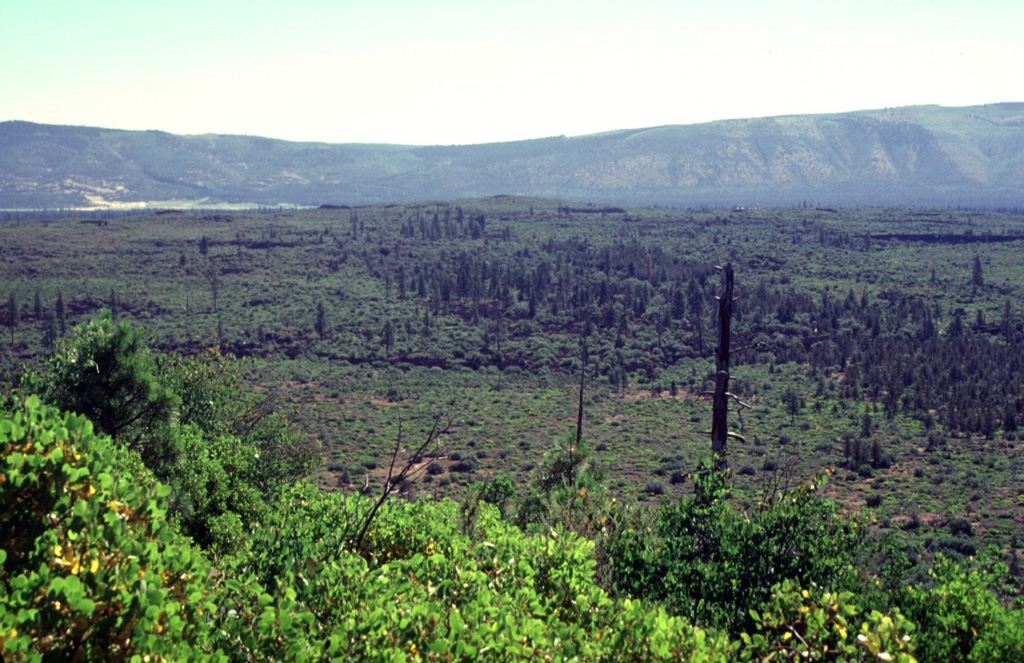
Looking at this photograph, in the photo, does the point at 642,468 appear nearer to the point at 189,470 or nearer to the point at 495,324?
the point at 189,470

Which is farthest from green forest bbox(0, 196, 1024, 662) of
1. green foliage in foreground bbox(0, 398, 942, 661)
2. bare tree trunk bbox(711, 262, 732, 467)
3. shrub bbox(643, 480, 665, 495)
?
bare tree trunk bbox(711, 262, 732, 467)

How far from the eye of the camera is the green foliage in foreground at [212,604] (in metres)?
4.41

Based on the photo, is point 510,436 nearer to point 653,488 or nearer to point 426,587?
point 653,488

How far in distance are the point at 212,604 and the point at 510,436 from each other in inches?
1870

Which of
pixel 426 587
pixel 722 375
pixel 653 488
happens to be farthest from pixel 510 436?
pixel 426 587

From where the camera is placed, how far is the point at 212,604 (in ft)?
17.1

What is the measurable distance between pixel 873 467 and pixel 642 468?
11850mm

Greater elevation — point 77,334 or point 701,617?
point 77,334

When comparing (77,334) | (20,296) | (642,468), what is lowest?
(642,468)

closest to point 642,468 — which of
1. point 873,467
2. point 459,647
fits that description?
point 873,467

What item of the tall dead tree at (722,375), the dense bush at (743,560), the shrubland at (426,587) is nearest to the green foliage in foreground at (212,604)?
the shrubland at (426,587)

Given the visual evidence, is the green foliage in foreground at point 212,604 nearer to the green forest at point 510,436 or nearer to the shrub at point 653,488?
the green forest at point 510,436

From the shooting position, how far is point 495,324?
8269cm

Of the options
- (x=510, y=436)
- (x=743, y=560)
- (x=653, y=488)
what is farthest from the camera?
(x=510, y=436)
